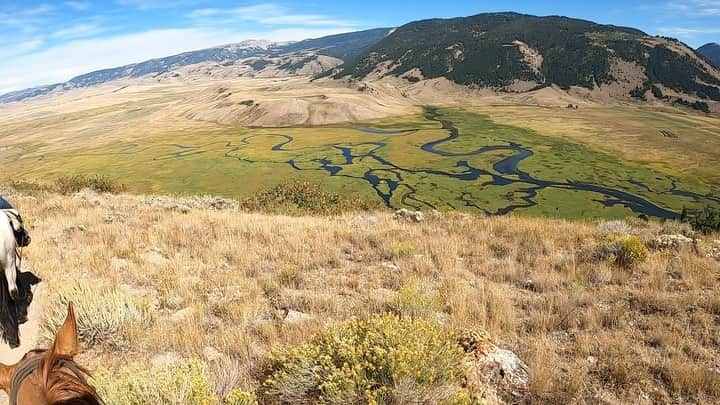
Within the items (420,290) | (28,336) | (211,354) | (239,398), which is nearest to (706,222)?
(420,290)

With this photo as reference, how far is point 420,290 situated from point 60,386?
6.63 m

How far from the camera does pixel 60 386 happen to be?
1.91 meters

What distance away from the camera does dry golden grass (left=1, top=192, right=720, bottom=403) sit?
5.18 metres

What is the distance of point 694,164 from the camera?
84812mm

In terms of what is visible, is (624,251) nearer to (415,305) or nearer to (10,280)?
(415,305)

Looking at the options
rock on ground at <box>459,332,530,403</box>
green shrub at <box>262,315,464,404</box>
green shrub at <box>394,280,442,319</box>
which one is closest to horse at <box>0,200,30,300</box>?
green shrub at <box>262,315,464,404</box>

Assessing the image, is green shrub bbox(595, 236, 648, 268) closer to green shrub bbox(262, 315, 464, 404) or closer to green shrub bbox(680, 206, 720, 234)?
green shrub bbox(262, 315, 464, 404)

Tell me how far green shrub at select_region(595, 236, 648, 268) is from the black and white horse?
40.4 feet

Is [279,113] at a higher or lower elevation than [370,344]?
higher

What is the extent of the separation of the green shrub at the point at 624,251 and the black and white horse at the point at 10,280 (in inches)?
485

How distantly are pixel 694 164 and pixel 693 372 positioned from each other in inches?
4265

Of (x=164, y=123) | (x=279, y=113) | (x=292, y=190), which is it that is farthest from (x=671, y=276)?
(x=164, y=123)

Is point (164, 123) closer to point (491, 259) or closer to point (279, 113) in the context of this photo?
point (279, 113)

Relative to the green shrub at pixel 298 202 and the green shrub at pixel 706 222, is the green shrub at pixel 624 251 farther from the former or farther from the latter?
the green shrub at pixel 298 202
